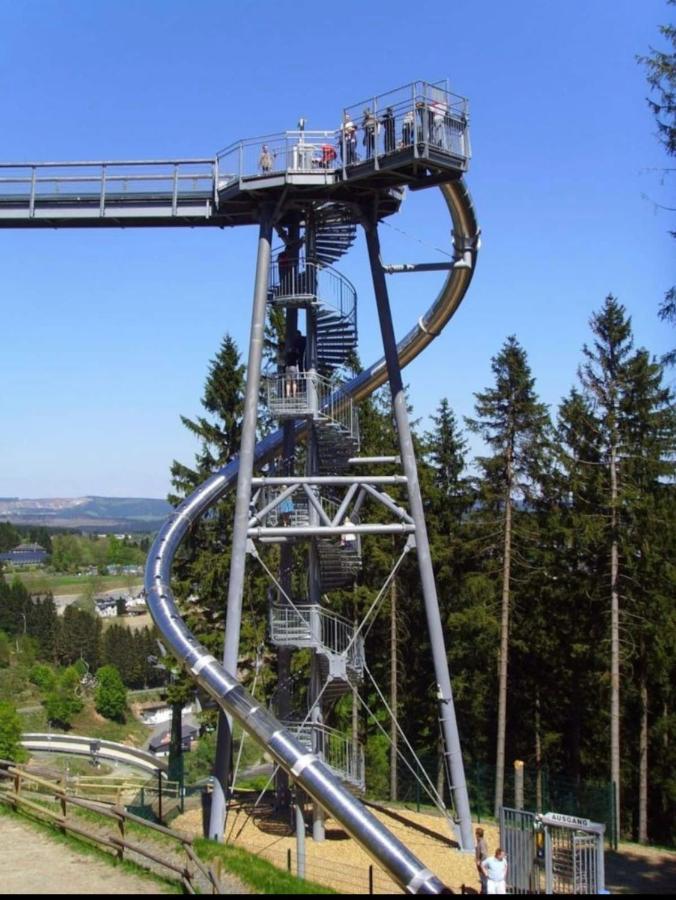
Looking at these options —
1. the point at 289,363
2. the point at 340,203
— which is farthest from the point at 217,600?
the point at 340,203

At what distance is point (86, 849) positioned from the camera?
55.5ft

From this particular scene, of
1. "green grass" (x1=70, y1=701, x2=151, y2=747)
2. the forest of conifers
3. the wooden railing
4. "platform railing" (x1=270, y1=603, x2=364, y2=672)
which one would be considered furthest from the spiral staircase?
"green grass" (x1=70, y1=701, x2=151, y2=747)

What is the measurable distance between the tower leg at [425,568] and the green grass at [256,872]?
4.56 m

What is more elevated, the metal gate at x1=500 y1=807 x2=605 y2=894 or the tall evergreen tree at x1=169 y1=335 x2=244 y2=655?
the tall evergreen tree at x1=169 y1=335 x2=244 y2=655

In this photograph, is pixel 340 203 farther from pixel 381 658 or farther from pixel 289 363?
pixel 381 658

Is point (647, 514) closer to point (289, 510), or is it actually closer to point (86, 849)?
point (289, 510)

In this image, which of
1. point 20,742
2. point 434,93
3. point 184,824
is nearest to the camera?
point 434,93

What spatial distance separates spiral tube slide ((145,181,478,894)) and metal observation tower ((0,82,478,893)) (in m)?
0.05

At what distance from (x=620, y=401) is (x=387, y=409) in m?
13.0

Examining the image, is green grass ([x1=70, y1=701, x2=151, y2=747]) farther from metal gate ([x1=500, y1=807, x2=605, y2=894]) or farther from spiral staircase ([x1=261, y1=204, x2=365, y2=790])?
metal gate ([x1=500, y1=807, x2=605, y2=894])

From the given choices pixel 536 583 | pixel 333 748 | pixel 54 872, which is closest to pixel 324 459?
pixel 333 748

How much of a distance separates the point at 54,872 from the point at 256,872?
3.17 meters

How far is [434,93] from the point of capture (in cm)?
1930

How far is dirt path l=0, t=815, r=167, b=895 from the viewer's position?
1454cm
